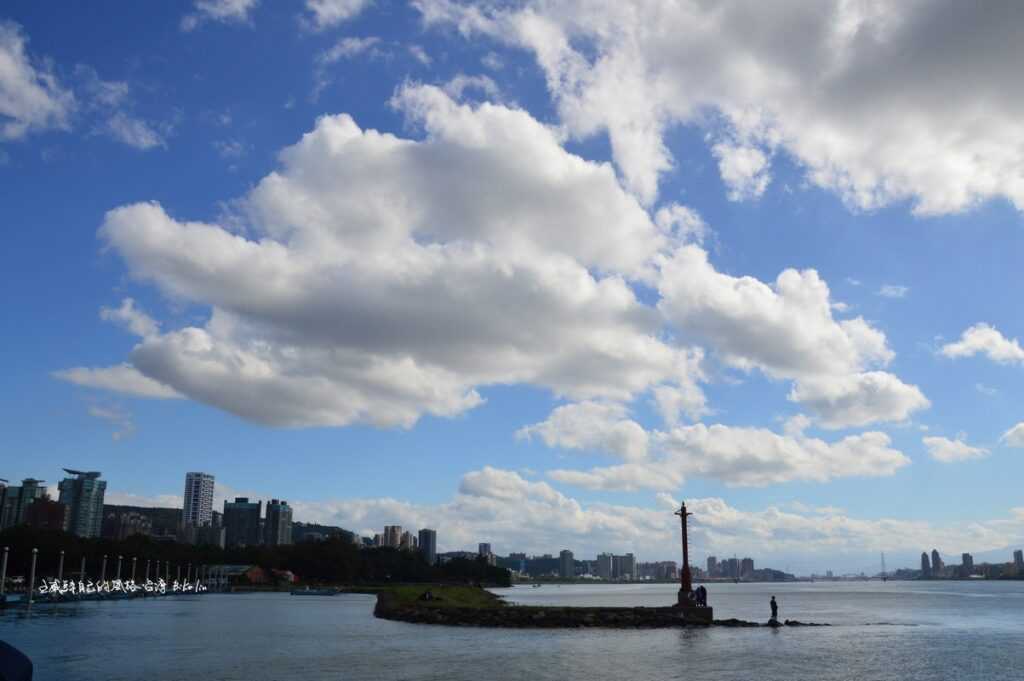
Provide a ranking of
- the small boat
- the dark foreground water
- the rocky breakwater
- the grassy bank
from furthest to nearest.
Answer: the small boat → the grassy bank → the rocky breakwater → the dark foreground water

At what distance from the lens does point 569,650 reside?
166 feet

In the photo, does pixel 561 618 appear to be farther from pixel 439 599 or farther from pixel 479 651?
pixel 439 599

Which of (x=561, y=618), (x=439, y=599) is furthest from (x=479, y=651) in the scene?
(x=439, y=599)

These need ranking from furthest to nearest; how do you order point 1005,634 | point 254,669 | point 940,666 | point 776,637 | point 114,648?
point 1005,634
point 776,637
point 114,648
point 940,666
point 254,669

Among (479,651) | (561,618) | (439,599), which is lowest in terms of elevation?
(439,599)

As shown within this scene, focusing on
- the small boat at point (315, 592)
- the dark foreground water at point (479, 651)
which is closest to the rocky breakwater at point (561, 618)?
the dark foreground water at point (479, 651)

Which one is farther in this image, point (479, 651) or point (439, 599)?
point (439, 599)

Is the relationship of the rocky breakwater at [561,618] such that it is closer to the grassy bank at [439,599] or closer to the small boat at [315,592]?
the grassy bank at [439,599]

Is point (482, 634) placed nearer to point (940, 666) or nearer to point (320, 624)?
point (320, 624)

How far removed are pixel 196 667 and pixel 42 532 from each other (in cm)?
13477

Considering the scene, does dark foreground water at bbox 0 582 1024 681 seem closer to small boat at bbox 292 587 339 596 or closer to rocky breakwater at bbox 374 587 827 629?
A: rocky breakwater at bbox 374 587 827 629

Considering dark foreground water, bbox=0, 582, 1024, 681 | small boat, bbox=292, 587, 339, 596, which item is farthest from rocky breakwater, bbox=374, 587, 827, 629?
small boat, bbox=292, 587, 339, 596

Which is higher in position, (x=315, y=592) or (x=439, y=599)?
(x=439, y=599)

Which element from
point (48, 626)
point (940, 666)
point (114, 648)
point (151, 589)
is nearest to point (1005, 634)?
point (940, 666)
